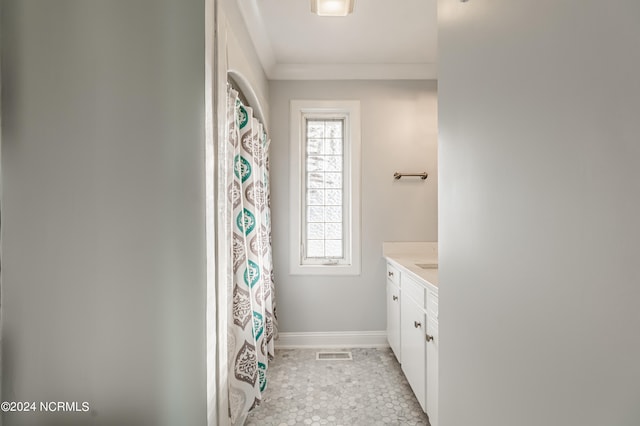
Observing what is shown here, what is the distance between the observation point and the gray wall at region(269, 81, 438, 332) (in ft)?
9.78

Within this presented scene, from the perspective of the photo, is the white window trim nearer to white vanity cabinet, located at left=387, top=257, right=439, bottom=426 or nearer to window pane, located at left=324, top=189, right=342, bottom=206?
window pane, located at left=324, top=189, right=342, bottom=206

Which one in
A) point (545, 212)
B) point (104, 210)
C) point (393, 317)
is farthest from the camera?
point (393, 317)

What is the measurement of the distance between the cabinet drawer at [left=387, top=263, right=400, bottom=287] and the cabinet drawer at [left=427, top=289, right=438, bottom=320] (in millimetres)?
785

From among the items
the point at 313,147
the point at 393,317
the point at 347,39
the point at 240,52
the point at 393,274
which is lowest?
the point at 393,317

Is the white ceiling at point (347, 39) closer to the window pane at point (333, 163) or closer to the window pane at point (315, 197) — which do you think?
the window pane at point (333, 163)

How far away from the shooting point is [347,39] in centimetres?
250

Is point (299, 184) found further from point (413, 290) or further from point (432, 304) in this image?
point (432, 304)

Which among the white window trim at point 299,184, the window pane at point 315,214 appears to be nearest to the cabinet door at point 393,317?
the white window trim at point 299,184

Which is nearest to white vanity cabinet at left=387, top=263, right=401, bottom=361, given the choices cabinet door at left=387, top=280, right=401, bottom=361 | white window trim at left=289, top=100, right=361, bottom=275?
cabinet door at left=387, top=280, right=401, bottom=361

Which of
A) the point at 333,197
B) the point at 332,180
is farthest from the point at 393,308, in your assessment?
the point at 332,180

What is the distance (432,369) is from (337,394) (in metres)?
0.78

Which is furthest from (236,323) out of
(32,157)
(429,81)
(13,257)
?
(429,81)

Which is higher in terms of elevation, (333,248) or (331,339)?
(333,248)

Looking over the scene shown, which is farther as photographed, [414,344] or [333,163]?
[333,163]
